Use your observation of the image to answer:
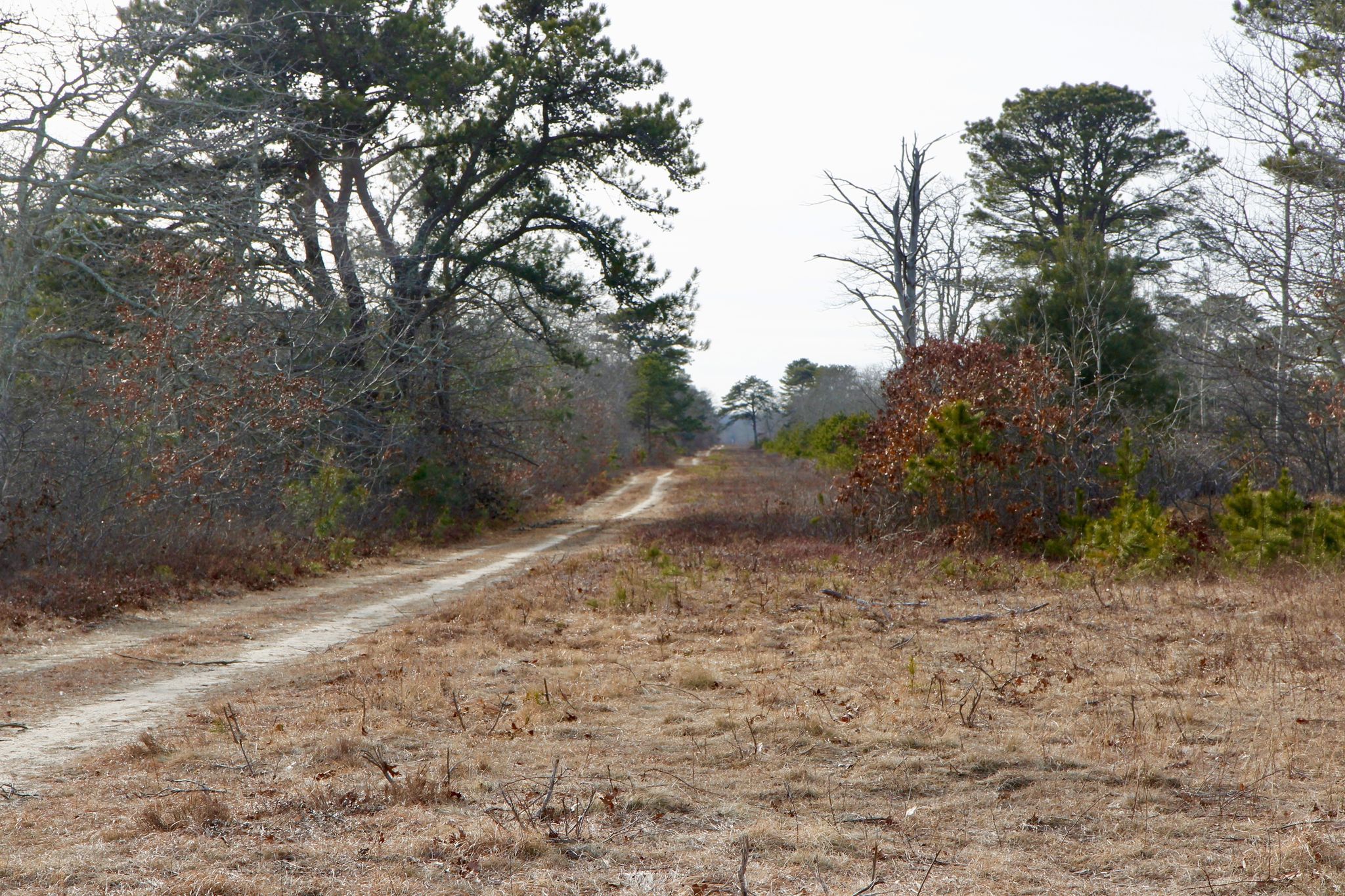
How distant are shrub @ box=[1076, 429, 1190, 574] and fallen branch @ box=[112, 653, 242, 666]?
33.1 ft

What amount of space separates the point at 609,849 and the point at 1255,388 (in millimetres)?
20609

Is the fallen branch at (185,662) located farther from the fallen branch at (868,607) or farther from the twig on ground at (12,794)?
the fallen branch at (868,607)

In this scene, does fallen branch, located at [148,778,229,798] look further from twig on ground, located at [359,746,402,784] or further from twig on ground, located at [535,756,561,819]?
twig on ground, located at [535,756,561,819]

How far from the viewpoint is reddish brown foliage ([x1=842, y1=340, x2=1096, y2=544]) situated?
52.6 feet

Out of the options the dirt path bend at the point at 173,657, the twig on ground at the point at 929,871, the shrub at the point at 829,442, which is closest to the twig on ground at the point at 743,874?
the twig on ground at the point at 929,871

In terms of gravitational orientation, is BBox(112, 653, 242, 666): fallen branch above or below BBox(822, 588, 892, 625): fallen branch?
above

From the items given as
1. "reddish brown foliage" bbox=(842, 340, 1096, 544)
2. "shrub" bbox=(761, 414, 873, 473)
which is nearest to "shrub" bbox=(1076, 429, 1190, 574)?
"reddish brown foliage" bbox=(842, 340, 1096, 544)

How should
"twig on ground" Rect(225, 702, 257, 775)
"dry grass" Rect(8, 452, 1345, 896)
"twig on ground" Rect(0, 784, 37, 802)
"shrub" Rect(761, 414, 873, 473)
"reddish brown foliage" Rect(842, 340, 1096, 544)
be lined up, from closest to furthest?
1. "dry grass" Rect(8, 452, 1345, 896)
2. "twig on ground" Rect(0, 784, 37, 802)
3. "twig on ground" Rect(225, 702, 257, 775)
4. "reddish brown foliage" Rect(842, 340, 1096, 544)
5. "shrub" Rect(761, 414, 873, 473)

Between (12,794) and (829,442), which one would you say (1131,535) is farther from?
(829,442)

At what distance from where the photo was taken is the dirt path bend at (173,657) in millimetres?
6555

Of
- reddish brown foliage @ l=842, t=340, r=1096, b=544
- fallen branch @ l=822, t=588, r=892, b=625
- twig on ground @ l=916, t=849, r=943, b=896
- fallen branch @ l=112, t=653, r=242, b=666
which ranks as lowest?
twig on ground @ l=916, t=849, r=943, b=896

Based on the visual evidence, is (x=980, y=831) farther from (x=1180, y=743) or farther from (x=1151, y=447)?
(x=1151, y=447)

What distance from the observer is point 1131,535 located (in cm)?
1360

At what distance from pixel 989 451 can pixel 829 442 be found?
73.1ft
